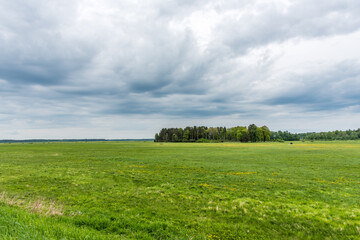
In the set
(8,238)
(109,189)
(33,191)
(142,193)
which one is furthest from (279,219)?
(33,191)

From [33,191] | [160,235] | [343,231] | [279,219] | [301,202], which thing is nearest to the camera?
[160,235]

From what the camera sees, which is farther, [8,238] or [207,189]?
[207,189]

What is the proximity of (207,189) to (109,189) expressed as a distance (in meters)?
9.49

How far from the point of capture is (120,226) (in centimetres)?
942

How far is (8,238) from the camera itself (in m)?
5.53

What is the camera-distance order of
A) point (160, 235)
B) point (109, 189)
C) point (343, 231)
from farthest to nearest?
point (109, 189) < point (343, 231) < point (160, 235)

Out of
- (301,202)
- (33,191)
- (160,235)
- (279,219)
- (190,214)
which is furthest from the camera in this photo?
(33,191)

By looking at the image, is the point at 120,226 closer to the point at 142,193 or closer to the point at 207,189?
the point at 142,193

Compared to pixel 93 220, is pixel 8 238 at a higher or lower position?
higher

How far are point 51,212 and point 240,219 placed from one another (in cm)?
1103

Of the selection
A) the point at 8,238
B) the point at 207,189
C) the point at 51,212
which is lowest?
the point at 207,189

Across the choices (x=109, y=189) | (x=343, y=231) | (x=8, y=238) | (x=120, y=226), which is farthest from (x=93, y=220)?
(x=343, y=231)

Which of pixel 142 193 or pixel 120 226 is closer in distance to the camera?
pixel 120 226

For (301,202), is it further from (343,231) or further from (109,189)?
(109,189)
